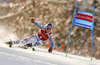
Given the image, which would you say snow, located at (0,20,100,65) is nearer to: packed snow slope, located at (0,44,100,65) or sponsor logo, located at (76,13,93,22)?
→ packed snow slope, located at (0,44,100,65)

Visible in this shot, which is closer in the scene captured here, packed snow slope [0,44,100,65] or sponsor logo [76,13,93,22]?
packed snow slope [0,44,100,65]

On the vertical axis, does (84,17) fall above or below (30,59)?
above

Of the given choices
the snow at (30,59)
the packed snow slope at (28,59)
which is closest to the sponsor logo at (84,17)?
the snow at (30,59)

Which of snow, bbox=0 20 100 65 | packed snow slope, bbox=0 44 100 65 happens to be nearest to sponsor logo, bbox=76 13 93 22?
snow, bbox=0 20 100 65

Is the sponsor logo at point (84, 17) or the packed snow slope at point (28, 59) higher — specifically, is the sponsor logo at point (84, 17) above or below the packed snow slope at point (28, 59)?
above

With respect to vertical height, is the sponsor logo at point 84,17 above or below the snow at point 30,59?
above

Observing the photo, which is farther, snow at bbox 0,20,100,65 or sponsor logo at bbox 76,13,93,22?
sponsor logo at bbox 76,13,93,22

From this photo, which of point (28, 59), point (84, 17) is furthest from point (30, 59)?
point (84, 17)

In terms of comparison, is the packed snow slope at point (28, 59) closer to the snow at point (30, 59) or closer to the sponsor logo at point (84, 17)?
the snow at point (30, 59)

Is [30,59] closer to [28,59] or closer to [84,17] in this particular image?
[28,59]

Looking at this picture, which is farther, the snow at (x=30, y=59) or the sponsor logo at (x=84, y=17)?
the sponsor logo at (x=84, y=17)

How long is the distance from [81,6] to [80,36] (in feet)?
9.48

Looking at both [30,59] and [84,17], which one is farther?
[84,17]

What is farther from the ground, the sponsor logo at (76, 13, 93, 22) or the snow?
the sponsor logo at (76, 13, 93, 22)
